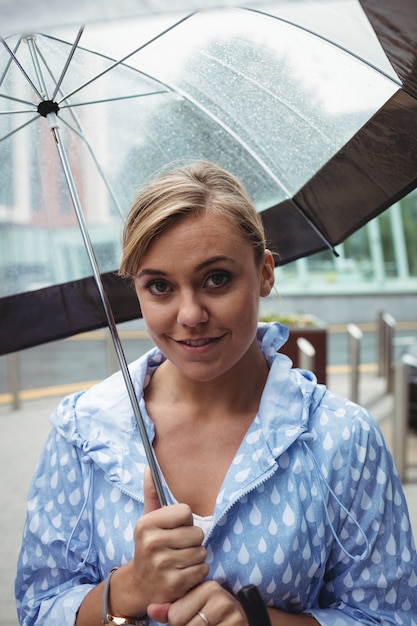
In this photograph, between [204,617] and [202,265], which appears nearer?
[204,617]

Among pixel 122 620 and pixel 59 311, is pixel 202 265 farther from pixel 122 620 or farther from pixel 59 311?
pixel 59 311

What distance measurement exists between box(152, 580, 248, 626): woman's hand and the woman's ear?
2.10 ft

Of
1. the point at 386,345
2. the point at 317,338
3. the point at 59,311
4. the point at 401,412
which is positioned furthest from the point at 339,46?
the point at 386,345

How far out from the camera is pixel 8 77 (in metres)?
1.72

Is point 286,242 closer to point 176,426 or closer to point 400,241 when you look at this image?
point 176,426

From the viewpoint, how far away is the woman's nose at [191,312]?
1455 mm

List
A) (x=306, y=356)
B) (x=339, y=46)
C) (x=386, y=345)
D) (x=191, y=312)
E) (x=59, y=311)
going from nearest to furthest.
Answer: (x=191, y=312) < (x=339, y=46) < (x=59, y=311) < (x=306, y=356) < (x=386, y=345)

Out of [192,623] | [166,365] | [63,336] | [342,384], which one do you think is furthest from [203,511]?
[342,384]

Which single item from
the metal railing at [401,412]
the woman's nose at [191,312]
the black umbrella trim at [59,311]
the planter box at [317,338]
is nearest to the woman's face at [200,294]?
the woman's nose at [191,312]

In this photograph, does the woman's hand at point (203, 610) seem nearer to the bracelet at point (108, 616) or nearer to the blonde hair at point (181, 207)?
the bracelet at point (108, 616)

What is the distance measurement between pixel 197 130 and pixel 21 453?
4724 millimetres

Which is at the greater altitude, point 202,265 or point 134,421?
point 202,265

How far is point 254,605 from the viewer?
4.13ft

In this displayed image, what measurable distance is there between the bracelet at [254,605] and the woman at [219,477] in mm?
97
